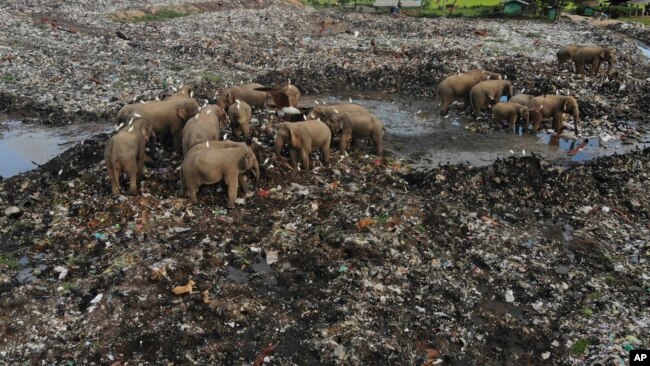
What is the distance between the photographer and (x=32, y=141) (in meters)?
13.0

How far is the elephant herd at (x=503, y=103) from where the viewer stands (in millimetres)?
13352

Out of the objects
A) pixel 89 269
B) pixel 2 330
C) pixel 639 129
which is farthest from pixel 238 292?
pixel 639 129

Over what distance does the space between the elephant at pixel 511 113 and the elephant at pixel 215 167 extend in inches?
285

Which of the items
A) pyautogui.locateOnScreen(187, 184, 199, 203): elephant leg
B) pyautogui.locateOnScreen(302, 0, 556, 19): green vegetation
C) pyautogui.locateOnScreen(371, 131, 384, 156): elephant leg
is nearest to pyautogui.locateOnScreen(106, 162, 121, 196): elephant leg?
pyautogui.locateOnScreen(187, 184, 199, 203): elephant leg

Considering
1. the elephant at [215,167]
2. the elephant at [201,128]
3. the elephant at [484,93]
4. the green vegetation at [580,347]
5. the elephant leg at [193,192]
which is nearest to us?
the green vegetation at [580,347]

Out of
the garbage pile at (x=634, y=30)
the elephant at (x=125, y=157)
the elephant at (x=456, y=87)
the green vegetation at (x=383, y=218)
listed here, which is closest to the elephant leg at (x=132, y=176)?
the elephant at (x=125, y=157)

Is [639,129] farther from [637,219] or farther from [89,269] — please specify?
[89,269]

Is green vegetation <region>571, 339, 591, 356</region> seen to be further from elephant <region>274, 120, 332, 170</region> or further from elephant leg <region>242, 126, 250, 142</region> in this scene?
elephant leg <region>242, 126, 250, 142</region>

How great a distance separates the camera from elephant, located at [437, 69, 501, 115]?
49.4ft

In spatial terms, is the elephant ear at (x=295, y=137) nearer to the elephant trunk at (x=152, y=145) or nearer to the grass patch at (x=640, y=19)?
the elephant trunk at (x=152, y=145)

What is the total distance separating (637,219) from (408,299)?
5095 mm

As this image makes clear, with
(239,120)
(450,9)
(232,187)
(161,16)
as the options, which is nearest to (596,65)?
(239,120)

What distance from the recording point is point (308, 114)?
482 inches

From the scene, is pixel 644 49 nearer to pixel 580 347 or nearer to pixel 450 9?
pixel 450 9
